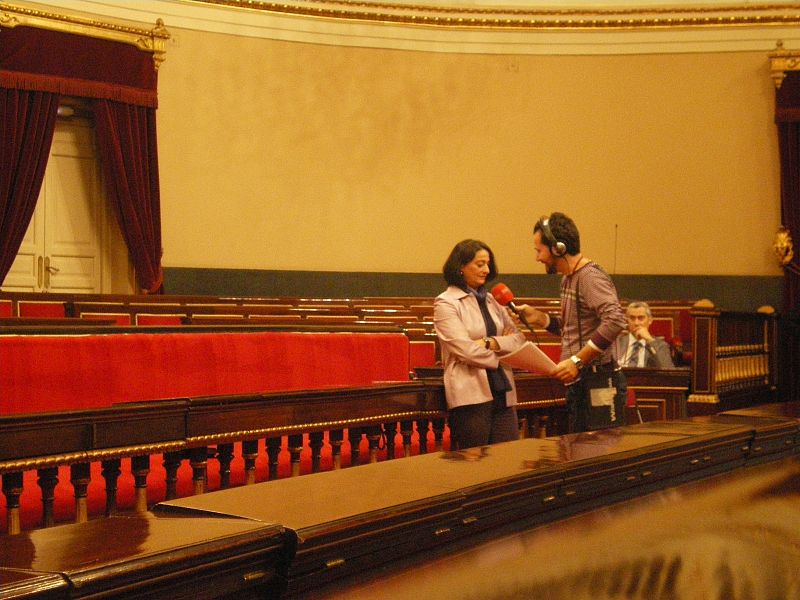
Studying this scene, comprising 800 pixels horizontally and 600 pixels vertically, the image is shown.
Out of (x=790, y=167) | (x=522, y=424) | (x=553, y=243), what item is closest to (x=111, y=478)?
(x=553, y=243)

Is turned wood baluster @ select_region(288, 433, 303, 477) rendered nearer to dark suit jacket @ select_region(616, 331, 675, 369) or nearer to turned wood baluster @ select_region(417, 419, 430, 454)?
turned wood baluster @ select_region(417, 419, 430, 454)

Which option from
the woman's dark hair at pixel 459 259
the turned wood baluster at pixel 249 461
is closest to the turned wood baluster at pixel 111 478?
the turned wood baluster at pixel 249 461

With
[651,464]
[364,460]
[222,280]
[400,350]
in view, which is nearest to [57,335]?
[364,460]

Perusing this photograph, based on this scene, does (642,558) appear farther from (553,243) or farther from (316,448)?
(553,243)

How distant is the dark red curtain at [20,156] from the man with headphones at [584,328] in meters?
6.26

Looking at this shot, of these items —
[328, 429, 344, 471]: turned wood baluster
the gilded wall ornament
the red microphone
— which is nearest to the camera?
[328, 429, 344, 471]: turned wood baluster

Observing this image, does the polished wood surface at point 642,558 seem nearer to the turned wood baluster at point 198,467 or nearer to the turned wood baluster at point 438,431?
the turned wood baluster at point 198,467

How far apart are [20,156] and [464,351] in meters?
6.44

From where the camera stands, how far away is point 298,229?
9828 mm

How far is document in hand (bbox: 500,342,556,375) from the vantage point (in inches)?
126

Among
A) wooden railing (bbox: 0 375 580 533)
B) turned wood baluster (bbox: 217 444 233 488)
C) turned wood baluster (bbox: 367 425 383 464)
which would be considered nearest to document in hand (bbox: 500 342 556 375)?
wooden railing (bbox: 0 375 580 533)

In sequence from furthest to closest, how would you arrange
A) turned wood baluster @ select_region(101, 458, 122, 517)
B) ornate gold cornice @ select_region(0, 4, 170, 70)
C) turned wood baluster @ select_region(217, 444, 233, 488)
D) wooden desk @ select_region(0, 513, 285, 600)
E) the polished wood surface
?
ornate gold cornice @ select_region(0, 4, 170, 70) → turned wood baluster @ select_region(217, 444, 233, 488) → turned wood baluster @ select_region(101, 458, 122, 517) → the polished wood surface → wooden desk @ select_region(0, 513, 285, 600)

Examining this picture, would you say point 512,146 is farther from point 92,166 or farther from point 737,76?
point 92,166

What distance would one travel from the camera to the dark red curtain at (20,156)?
830 centimetres
